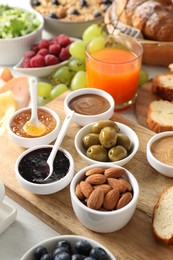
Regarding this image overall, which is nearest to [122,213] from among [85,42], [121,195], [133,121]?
[121,195]

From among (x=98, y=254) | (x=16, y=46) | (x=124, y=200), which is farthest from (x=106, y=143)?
(x=16, y=46)

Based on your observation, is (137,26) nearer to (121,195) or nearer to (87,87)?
(87,87)

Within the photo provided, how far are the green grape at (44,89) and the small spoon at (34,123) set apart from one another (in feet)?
0.98

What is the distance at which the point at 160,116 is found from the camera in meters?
1.79

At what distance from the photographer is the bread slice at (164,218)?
1.29m

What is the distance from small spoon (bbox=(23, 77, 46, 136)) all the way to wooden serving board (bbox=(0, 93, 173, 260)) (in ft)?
0.25

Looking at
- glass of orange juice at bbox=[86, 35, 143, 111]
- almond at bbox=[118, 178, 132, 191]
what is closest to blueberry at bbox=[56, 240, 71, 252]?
almond at bbox=[118, 178, 132, 191]

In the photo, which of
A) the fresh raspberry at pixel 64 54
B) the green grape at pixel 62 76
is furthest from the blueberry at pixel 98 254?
the fresh raspberry at pixel 64 54

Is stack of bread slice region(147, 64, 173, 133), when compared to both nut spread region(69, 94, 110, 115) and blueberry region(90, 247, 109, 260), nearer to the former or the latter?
nut spread region(69, 94, 110, 115)

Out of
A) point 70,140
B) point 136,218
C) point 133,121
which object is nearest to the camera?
point 136,218

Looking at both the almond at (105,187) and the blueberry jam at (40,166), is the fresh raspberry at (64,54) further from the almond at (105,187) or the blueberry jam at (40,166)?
the almond at (105,187)

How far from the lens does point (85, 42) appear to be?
2070 mm

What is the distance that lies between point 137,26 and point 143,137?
625 millimetres

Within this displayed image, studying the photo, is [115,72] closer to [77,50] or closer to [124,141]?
[77,50]
